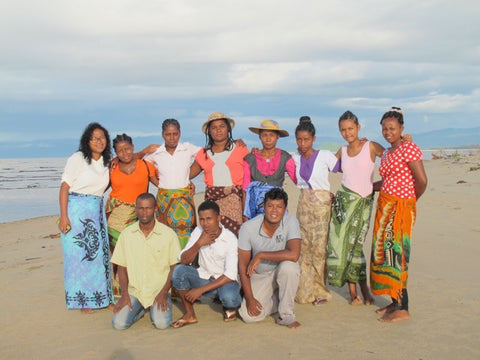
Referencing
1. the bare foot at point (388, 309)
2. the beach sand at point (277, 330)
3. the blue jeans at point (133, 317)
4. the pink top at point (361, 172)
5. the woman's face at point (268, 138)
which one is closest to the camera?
the beach sand at point (277, 330)

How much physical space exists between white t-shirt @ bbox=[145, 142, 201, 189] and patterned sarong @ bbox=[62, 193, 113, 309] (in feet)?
2.58

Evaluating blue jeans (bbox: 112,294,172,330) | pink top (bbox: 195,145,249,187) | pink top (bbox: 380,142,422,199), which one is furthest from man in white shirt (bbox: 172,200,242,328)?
pink top (bbox: 380,142,422,199)

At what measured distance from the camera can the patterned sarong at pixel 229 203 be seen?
16.3 feet

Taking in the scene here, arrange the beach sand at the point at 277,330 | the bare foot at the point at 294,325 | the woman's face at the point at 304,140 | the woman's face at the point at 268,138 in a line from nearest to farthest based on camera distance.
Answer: the beach sand at the point at 277,330, the bare foot at the point at 294,325, the woman's face at the point at 304,140, the woman's face at the point at 268,138

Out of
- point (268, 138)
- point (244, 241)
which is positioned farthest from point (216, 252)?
point (268, 138)

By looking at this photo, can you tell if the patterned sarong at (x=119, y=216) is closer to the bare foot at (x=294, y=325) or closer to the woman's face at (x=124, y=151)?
the woman's face at (x=124, y=151)

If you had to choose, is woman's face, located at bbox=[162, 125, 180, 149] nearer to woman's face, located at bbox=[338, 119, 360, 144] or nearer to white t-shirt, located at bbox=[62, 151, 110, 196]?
white t-shirt, located at bbox=[62, 151, 110, 196]

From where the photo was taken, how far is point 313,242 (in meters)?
4.82

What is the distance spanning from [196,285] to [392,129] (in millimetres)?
2385

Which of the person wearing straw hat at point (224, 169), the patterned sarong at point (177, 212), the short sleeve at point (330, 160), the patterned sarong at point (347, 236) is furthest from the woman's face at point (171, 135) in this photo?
the patterned sarong at point (347, 236)

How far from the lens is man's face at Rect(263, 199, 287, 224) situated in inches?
166

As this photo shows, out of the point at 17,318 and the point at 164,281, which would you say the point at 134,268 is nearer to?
the point at 164,281

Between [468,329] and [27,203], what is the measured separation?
18491mm

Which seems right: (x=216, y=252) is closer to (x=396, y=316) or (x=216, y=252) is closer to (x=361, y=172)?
(x=361, y=172)
